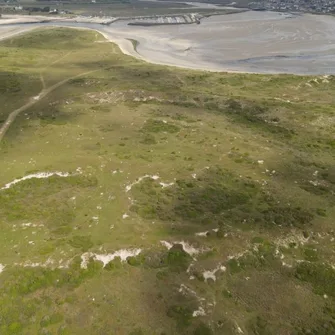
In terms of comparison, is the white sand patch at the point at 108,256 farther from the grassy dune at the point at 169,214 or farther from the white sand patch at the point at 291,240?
the white sand patch at the point at 291,240

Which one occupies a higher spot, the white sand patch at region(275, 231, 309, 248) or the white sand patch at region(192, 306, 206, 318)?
the white sand patch at region(192, 306, 206, 318)

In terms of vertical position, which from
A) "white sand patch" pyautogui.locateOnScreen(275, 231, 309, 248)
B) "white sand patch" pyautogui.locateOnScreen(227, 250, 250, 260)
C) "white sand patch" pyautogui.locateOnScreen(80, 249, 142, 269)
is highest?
"white sand patch" pyautogui.locateOnScreen(80, 249, 142, 269)

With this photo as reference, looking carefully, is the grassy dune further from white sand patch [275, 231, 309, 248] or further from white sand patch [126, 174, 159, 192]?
white sand patch [126, 174, 159, 192]


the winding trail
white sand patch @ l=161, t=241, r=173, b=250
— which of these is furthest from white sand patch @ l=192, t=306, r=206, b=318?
the winding trail

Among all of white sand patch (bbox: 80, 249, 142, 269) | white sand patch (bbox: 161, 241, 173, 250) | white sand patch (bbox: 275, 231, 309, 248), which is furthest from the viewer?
white sand patch (bbox: 275, 231, 309, 248)

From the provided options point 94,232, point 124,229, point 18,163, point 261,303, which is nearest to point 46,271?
point 94,232

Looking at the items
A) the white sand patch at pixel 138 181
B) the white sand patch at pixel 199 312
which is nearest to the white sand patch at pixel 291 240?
the white sand patch at pixel 199 312
